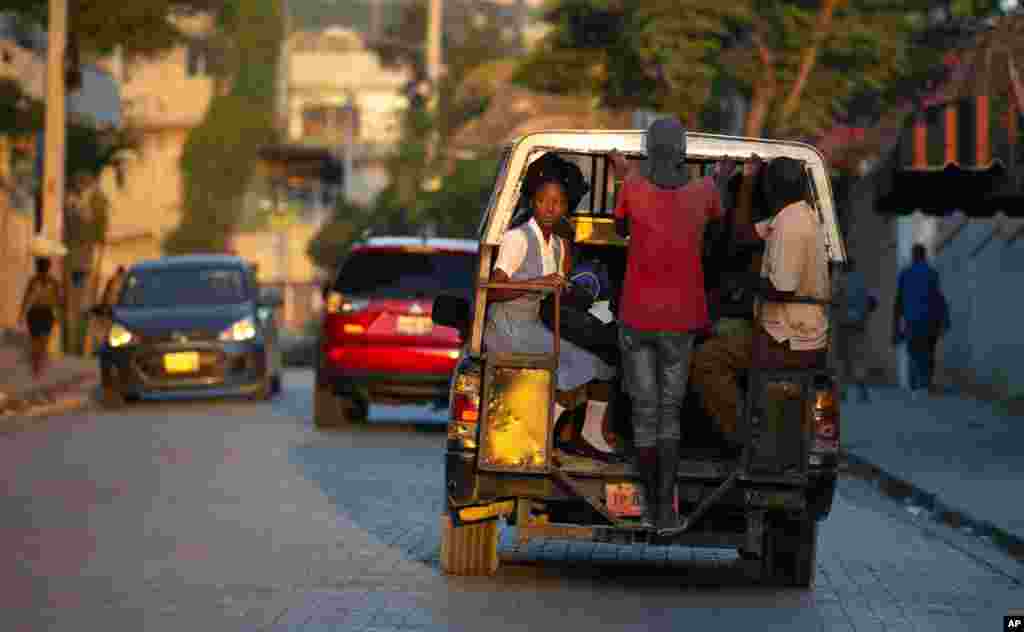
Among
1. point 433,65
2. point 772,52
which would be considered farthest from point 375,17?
point 772,52

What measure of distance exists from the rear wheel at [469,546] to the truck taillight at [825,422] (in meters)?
1.64

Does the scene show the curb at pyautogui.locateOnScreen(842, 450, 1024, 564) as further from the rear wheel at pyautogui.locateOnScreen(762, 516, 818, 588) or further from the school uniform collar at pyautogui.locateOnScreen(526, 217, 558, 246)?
the school uniform collar at pyautogui.locateOnScreen(526, 217, 558, 246)

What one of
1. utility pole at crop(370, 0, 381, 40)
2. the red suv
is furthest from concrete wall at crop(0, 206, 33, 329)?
utility pole at crop(370, 0, 381, 40)

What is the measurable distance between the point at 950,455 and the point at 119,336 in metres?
10.2

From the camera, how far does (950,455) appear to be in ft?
65.6

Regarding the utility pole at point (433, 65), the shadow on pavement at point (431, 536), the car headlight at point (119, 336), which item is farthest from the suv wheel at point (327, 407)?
the utility pole at point (433, 65)

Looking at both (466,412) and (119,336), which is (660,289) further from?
(119,336)

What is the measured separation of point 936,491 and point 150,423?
31.9 feet

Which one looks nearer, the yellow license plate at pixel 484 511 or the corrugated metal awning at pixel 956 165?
the yellow license plate at pixel 484 511

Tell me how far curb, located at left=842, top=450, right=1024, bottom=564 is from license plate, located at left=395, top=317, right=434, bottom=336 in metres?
4.19

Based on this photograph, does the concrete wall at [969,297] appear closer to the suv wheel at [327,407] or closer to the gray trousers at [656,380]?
the suv wheel at [327,407]

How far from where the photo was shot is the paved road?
10.0 metres

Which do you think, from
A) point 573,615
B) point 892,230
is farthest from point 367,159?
point 573,615

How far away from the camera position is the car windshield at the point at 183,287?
1064 inches
